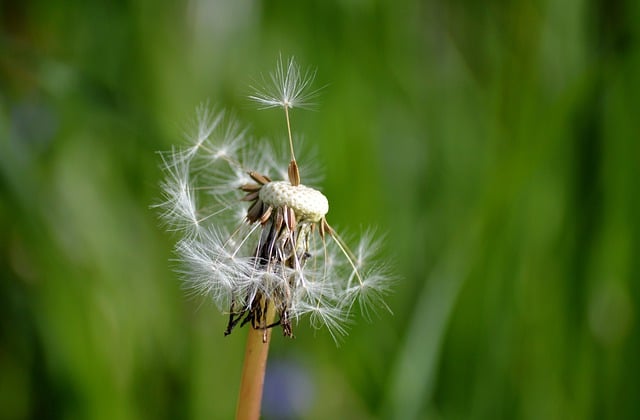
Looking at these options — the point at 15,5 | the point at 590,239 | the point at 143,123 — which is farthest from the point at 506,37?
the point at 15,5

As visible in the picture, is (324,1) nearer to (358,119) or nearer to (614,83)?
(358,119)

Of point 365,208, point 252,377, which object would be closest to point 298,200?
point 252,377

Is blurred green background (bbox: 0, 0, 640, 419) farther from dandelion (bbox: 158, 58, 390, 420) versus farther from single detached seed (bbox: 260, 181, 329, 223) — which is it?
single detached seed (bbox: 260, 181, 329, 223)

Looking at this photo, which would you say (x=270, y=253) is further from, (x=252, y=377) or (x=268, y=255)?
(x=252, y=377)

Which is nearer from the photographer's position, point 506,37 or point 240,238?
point 240,238

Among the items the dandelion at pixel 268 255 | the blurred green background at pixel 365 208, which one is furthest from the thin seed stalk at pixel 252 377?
the blurred green background at pixel 365 208
